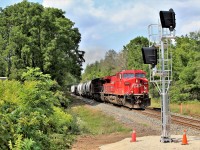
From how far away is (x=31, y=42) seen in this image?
45562 mm

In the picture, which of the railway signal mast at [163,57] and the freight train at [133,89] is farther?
the freight train at [133,89]

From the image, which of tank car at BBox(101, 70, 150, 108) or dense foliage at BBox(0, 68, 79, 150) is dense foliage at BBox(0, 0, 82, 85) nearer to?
tank car at BBox(101, 70, 150, 108)

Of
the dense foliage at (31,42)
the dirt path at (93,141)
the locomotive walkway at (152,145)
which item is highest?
the dense foliage at (31,42)

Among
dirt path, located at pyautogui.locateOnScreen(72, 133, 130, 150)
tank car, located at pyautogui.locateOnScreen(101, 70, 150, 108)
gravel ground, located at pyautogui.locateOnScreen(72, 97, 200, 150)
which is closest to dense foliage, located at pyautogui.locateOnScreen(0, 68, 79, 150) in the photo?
dirt path, located at pyautogui.locateOnScreen(72, 133, 130, 150)

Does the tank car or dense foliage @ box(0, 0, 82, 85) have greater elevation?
dense foliage @ box(0, 0, 82, 85)

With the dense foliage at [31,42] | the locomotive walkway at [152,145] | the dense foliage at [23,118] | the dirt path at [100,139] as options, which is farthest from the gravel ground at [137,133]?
the dense foliage at [31,42]

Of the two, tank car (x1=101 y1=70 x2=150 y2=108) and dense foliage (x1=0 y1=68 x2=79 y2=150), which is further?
tank car (x1=101 y1=70 x2=150 y2=108)

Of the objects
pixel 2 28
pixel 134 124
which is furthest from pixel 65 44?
pixel 134 124

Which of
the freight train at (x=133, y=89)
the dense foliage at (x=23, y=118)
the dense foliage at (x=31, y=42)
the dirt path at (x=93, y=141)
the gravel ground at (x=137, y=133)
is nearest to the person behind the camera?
the dense foliage at (x=23, y=118)

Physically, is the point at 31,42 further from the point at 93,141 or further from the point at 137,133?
the point at 93,141

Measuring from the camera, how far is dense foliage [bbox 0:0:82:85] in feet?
149

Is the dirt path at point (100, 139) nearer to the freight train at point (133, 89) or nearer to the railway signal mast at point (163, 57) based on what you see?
the railway signal mast at point (163, 57)

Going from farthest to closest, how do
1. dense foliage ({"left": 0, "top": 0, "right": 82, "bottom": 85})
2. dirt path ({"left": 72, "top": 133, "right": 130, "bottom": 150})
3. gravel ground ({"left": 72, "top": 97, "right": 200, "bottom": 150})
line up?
dense foliage ({"left": 0, "top": 0, "right": 82, "bottom": 85}) → gravel ground ({"left": 72, "top": 97, "right": 200, "bottom": 150}) → dirt path ({"left": 72, "top": 133, "right": 130, "bottom": 150})

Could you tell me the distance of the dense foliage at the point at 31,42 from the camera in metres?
45.4
